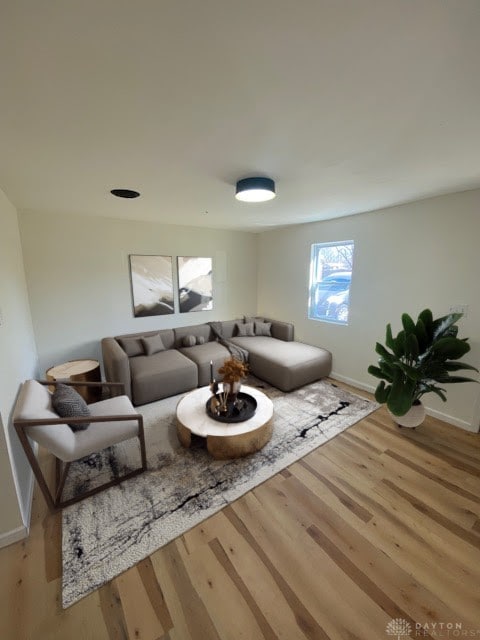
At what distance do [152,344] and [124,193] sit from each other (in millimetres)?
2012


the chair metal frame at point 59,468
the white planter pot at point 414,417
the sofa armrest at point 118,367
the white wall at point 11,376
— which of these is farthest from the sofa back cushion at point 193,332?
the white planter pot at point 414,417

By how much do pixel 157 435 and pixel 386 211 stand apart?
366 cm

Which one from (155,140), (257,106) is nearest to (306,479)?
(257,106)

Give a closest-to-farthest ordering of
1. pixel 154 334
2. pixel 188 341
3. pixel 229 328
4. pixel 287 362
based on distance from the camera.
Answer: pixel 287 362 → pixel 154 334 → pixel 188 341 → pixel 229 328

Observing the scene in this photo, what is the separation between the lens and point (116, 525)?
5.45 ft

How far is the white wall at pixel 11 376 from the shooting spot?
5.03 feet

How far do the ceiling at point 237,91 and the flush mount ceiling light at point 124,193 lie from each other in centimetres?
25

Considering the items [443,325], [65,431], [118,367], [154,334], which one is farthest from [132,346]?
[443,325]

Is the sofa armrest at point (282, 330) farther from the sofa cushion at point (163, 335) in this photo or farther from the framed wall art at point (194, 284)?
the sofa cushion at point (163, 335)

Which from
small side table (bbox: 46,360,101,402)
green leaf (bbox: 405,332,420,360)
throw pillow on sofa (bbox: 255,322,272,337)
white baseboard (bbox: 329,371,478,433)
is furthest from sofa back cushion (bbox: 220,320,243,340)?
green leaf (bbox: 405,332,420,360)

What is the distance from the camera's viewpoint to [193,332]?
422 cm

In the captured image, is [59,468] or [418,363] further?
[418,363]

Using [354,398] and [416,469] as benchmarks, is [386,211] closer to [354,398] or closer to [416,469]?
[354,398]

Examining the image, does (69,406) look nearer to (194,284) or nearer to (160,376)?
(160,376)
